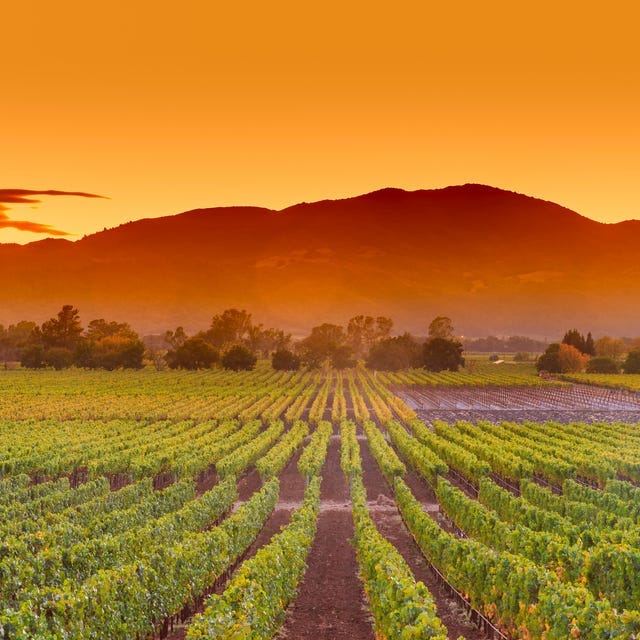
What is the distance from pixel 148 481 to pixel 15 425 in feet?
92.8

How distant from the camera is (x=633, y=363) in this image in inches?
5650

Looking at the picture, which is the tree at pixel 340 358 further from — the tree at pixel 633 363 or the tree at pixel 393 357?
the tree at pixel 633 363

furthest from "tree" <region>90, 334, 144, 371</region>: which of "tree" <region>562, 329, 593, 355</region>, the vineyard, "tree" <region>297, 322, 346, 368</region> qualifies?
"tree" <region>562, 329, 593, 355</region>

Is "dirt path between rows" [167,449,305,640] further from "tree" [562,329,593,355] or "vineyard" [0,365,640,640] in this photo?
"tree" [562,329,593,355]

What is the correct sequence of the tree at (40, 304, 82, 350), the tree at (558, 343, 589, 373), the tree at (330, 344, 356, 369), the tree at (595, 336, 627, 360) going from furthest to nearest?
the tree at (595, 336, 627, 360), the tree at (330, 344, 356, 369), the tree at (40, 304, 82, 350), the tree at (558, 343, 589, 373)

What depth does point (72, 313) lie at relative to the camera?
614 ft

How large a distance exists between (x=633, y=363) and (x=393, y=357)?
5140 centimetres

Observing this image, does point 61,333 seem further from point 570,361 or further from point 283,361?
point 570,361

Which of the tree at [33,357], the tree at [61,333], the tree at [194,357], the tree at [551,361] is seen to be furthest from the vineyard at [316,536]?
the tree at [61,333]

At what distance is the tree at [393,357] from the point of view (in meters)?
166

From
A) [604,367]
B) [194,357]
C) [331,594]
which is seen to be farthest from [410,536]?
[194,357]

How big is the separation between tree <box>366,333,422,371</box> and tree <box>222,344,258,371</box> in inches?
1165

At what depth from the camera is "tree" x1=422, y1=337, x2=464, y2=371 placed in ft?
517

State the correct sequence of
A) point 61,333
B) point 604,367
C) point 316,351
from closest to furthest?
point 604,367
point 316,351
point 61,333
